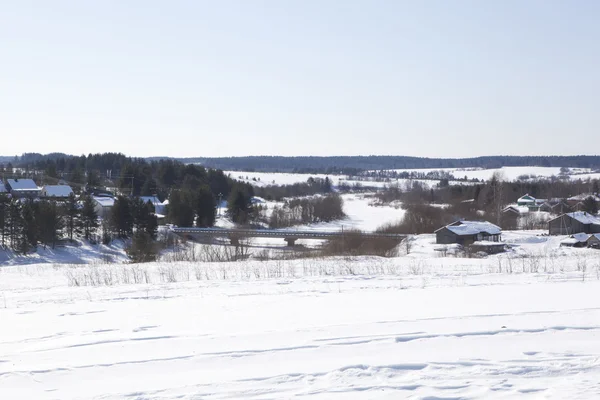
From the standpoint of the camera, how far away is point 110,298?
13867 mm

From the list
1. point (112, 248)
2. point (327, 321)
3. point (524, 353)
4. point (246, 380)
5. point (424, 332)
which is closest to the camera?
point (246, 380)

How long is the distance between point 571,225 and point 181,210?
134ft

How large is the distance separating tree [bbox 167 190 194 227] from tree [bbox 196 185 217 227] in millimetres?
1816

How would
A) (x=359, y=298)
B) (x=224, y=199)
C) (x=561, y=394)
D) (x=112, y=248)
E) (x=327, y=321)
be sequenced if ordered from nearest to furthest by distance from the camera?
(x=561, y=394) → (x=327, y=321) → (x=359, y=298) → (x=112, y=248) → (x=224, y=199)

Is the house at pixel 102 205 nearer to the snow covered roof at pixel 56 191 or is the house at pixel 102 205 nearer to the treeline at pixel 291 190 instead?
the snow covered roof at pixel 56 191

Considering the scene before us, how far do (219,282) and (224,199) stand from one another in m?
81.0

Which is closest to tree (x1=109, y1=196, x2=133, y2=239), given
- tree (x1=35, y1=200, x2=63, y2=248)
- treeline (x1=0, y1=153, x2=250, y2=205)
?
tree (x1=35, y1=200, x2=63, y2=248)

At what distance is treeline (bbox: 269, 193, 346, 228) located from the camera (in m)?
77.7

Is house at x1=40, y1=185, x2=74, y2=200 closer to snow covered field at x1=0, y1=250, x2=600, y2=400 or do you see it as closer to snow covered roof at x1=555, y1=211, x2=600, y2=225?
snow covered roof at x1=555, y1=211, x2=600, y2=225

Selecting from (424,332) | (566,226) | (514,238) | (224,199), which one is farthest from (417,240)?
(224,199)

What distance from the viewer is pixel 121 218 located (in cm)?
Answer: 5144

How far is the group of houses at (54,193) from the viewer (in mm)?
66562

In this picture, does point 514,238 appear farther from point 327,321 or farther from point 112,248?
point 327,321

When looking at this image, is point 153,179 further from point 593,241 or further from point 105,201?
point 593,241
